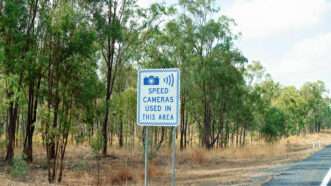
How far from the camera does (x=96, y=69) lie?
25.0m

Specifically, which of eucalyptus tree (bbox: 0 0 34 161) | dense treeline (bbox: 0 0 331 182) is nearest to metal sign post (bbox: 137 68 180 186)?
dense treeline (bbox: 0 0 331 182)

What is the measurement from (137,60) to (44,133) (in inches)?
713

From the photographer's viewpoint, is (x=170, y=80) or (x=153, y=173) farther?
(x=153, y=173)

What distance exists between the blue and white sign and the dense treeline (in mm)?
5882

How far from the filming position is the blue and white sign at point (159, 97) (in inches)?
323

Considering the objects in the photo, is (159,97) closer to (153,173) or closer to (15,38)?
(153,173)

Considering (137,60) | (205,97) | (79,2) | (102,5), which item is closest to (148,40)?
(137,60)

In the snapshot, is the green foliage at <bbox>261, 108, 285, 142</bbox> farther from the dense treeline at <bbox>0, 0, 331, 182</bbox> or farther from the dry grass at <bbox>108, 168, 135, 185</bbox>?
the dry grass at <bbox>108, 168, 135, 185</bbox>

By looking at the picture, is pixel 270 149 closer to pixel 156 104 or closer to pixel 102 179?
pixel 102 179

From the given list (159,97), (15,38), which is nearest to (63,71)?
(15,38)

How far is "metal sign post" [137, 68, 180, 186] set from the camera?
820cm

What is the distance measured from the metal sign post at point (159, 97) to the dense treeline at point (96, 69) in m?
5.88

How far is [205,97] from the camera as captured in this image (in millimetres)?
45438

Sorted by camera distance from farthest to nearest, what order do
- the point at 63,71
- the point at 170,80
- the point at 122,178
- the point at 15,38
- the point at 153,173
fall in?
Result: the point at 15,38 < the point at 153,173 < the point at 122,178 < the point at 63,71 < the point at 170,80
